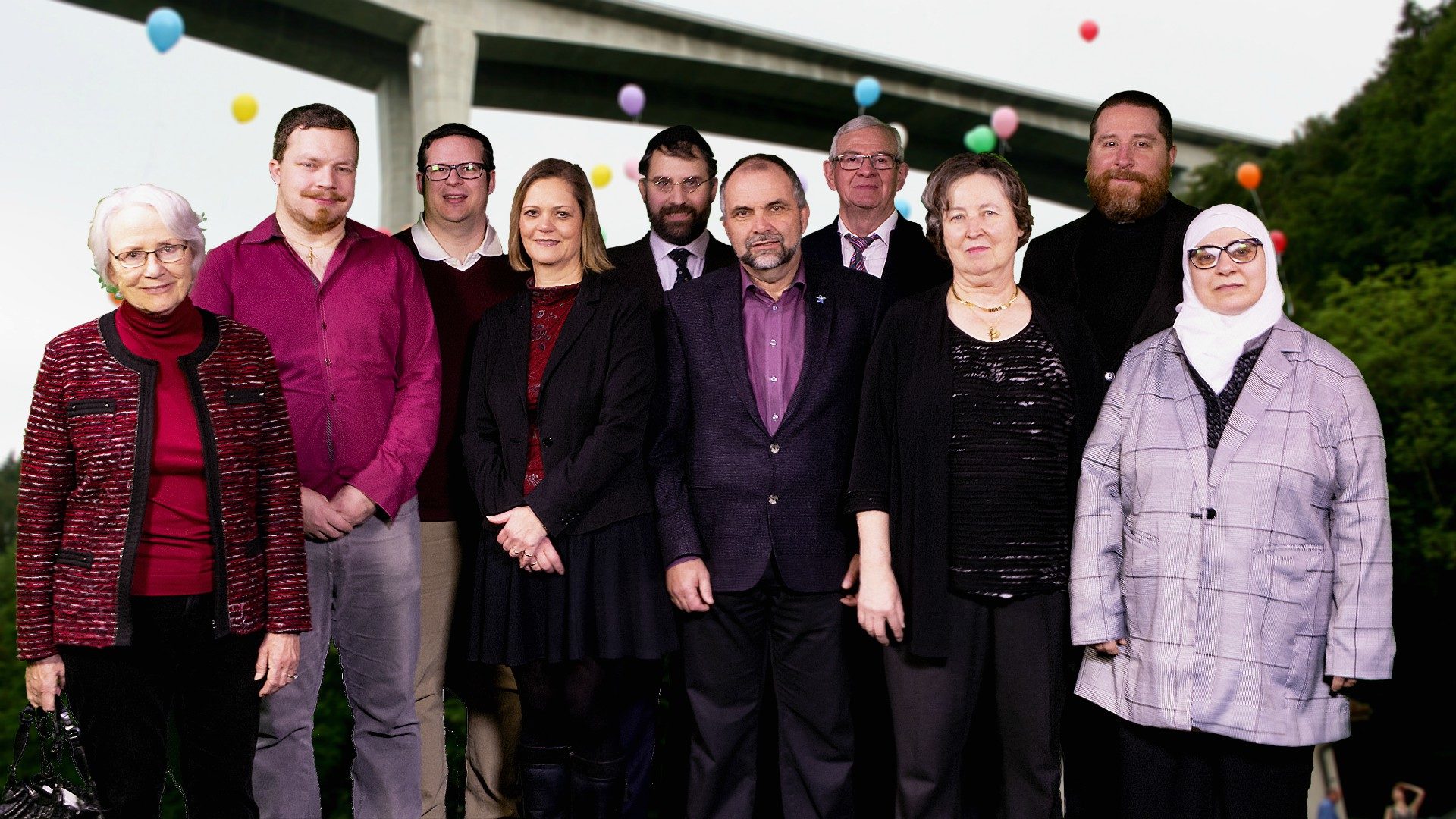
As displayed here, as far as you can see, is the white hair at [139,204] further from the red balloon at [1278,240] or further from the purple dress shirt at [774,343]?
the red balloon at [1278,240]

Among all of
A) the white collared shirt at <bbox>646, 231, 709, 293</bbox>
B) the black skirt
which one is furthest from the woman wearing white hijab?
the white collared shirt at <bbox>646, 231, 709, 293</bbox>

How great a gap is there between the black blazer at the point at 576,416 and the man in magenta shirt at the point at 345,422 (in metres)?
0.24

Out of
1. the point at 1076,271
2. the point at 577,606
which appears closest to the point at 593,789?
the point at 577,606

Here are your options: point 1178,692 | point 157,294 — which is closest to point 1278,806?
point 1178,692

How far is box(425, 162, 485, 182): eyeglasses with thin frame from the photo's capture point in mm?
3701

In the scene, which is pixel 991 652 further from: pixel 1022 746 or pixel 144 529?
pixel 144 529

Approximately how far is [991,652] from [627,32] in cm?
1183

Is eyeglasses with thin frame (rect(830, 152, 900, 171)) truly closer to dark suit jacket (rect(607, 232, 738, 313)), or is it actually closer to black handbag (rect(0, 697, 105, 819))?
dark suit jacket (rect(607, 232, 738, 313))

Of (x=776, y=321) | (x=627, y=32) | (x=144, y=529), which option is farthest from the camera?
(x=627, y=32)

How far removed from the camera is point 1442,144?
68.8ft

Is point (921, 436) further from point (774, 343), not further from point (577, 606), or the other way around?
point (577, 606)

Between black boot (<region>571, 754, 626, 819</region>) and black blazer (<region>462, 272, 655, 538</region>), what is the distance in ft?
1.90

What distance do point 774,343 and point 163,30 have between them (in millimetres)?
6856

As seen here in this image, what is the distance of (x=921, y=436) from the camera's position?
2930 millimetres
